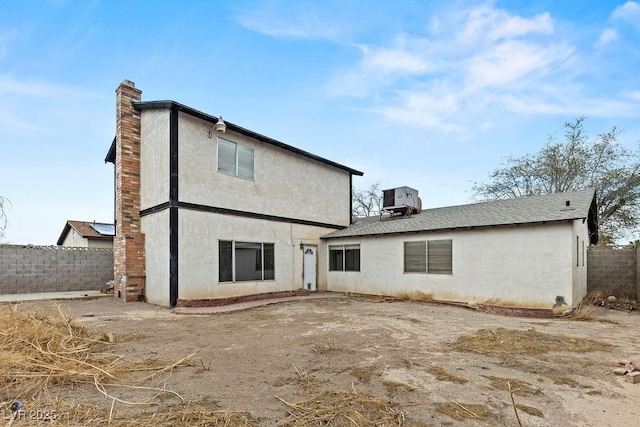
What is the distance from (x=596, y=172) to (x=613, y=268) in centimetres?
1197

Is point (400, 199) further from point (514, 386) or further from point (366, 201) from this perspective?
point (366, 201)

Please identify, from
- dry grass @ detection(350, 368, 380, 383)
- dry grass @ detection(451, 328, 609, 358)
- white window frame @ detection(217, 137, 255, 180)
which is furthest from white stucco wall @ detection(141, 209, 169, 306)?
dry grass @ detection(451, 328, 609, 358)

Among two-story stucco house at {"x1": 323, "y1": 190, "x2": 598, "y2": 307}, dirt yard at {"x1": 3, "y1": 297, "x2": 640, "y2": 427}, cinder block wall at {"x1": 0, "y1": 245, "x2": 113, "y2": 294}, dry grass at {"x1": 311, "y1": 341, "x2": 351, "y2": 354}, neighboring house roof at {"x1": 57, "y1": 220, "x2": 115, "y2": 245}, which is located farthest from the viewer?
neighboring house roof at {"x1": 57, "y1": 220, "x2": 115, "y2": 245}

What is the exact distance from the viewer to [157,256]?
9.84 metres

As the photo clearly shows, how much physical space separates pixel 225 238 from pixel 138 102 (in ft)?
16.9

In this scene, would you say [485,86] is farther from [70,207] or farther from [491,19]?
[70,207]

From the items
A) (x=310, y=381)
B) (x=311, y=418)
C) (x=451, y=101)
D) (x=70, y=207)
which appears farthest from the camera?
(x=70, y=207)

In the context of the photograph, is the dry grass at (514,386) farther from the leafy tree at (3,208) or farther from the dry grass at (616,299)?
the leafy tree at (3,208)

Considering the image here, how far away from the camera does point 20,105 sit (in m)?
10.9

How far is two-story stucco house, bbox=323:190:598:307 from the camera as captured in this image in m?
8.67

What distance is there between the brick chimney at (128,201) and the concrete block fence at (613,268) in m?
15.3

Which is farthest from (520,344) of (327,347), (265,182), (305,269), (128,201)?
(128,201)

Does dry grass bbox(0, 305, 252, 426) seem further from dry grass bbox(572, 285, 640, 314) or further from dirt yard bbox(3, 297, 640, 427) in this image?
dry grass bbox(572, 285, 640, 314)

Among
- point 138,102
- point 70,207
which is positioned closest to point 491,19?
point 138,102
